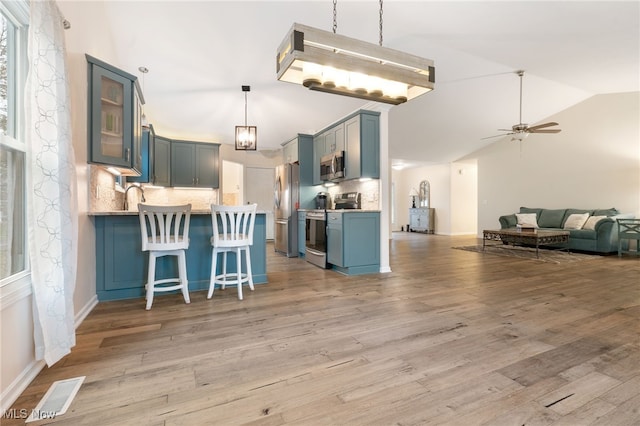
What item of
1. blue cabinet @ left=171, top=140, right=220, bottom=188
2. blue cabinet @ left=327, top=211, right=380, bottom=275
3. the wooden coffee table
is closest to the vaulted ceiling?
blue cabinet @ left=171, top=140, right=220, bottom=188

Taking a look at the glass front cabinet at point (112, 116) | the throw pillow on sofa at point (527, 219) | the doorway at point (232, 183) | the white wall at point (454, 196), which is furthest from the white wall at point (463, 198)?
the glass front cabinet at point (112, 116)

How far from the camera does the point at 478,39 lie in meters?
3.67

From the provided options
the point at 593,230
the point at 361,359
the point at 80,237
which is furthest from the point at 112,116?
the point at 593,230

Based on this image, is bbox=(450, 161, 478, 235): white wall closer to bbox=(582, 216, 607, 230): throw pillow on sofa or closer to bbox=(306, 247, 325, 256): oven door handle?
bbox=(582, 216, 607, 230): throw pillow on sofa

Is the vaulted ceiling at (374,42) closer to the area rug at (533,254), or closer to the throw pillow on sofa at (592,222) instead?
the throw pillow on sofa at (592,222)

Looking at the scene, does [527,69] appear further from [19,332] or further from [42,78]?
[19,332]

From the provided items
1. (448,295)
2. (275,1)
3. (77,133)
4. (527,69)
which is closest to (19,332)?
(77,133)

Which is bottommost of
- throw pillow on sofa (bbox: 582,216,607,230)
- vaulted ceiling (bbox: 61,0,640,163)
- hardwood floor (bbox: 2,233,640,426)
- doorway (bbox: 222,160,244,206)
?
hardwood floor (bbox: 2,233,640,426)

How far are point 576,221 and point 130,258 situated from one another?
26.3 ft

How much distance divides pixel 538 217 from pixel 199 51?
7.83 m

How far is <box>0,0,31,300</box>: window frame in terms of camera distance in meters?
1.49

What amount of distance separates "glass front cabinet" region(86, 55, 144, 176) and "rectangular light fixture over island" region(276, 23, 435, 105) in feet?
6.10

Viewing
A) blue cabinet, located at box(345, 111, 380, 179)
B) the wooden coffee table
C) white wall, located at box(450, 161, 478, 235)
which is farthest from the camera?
white wall, located at box(450, 161, 478, 235)

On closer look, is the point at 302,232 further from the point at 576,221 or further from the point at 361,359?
the point at 576,221
